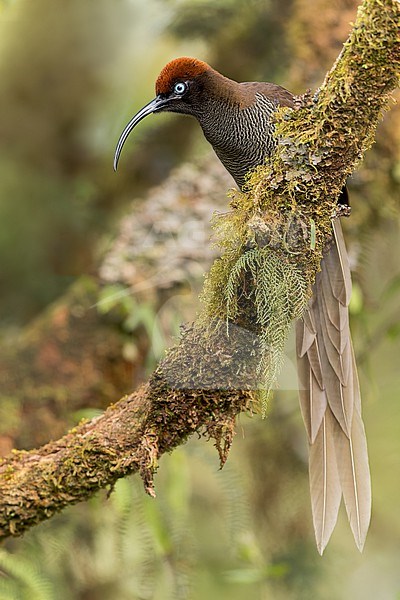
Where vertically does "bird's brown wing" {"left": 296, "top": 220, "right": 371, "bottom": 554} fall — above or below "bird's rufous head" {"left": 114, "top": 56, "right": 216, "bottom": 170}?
below

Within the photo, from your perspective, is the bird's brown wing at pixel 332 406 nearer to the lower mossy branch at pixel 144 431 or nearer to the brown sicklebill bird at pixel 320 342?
the brown sicklebill bird at pixel 320 342

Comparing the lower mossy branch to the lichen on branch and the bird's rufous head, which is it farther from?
the bird's rufous head

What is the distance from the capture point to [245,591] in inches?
130

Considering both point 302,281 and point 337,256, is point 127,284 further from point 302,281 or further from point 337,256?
point 302,281

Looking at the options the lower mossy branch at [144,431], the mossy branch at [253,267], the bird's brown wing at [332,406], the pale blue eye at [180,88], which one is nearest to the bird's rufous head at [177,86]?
the pale blue eye at [180,88]

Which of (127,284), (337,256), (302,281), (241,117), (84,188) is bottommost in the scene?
(302,281)

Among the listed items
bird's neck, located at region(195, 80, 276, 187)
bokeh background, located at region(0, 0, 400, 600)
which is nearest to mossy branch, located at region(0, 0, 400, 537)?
bird's neck, located at region(195, 80, 276, 187)

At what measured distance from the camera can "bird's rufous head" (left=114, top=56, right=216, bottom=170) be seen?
1.77 metres

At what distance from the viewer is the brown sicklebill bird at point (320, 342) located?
1.82m

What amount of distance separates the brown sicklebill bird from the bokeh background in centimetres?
62

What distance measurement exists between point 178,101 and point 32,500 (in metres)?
0.94

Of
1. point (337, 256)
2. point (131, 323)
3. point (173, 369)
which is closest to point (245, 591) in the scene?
point (131, 323)

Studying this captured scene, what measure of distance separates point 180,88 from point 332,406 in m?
0.83

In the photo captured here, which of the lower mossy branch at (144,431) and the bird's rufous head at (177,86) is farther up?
the bird's rufous head at (177,86)
